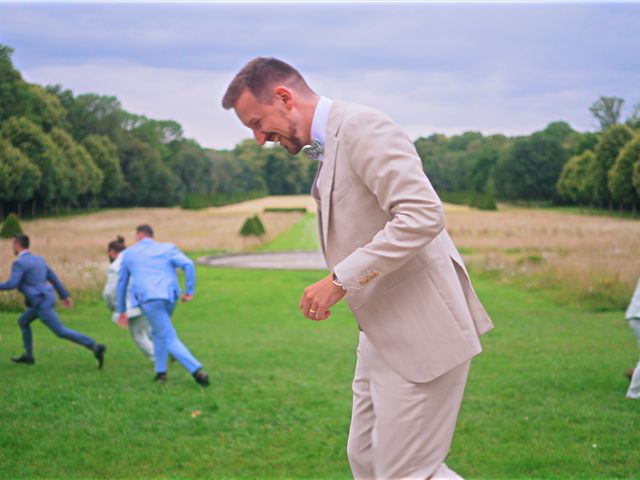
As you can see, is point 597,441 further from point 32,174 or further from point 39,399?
point 32,174

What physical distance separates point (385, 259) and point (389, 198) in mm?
224

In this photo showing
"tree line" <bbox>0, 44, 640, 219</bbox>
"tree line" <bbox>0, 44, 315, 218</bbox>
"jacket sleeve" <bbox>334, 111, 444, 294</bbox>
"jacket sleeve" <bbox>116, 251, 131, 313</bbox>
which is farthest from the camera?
"tree line" <bbox>0, 44, 640, 219</bbox>

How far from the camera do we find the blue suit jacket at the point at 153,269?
9.41 metres

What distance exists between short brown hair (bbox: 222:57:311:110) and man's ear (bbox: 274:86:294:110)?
0.03 meters

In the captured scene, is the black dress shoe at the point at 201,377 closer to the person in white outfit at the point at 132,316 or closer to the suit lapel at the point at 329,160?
the person in white outfit at the point at 132,316

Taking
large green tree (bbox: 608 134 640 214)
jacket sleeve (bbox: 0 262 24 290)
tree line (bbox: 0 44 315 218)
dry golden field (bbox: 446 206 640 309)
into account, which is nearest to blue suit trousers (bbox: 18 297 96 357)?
jacket sleeve (bbox: 0 262 24 290)

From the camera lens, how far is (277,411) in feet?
26.9

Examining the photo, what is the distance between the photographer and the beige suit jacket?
3004 mm

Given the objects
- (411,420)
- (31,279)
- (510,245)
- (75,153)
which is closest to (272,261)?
(75,153)

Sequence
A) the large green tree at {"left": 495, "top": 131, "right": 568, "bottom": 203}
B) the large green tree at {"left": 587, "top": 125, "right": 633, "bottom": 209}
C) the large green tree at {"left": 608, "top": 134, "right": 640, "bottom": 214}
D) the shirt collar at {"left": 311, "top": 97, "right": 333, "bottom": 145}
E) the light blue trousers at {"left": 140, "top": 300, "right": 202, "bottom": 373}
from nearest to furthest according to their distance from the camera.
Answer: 1. the shirt collar at {"left": 311, "top": 97, "right": 333, "bottom": 145}
2. the light blue trousers at {"left": 140, "top": 300, "right": 202, "bottom": 373}
3. the large green tree at {"left": 608, "top": 134, "right": 640, "bottom": 214}
4. the large green tree at {"left": 587, "top": 125, "right": 633, "bottom": 209}
5. the large green tree at {"left": 495, "top": 131, "right": 568, "bottom": 203}

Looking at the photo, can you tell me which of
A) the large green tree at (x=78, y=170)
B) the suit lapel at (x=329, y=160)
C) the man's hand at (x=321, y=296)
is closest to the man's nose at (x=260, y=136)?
the suit lapel at (x=329, y=160)

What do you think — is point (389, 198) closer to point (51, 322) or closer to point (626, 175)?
point (51, 322)

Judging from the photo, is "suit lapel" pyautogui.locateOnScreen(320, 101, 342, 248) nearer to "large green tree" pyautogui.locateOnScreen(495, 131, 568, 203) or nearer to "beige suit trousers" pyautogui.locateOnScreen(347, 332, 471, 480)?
"beige suit trousers" pyautogui.locateOnScreen(347, 332, 471, 480)

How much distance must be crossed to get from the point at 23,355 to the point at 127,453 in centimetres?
551
